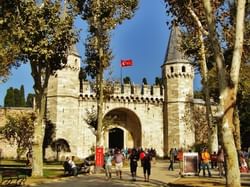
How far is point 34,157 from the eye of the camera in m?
20.9

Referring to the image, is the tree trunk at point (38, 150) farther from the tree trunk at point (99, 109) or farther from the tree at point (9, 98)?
the tree at point (9, 98)

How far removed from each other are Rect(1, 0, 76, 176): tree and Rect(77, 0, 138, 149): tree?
4143mm

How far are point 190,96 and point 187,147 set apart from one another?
17.5 feet

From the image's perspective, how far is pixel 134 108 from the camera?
153ft

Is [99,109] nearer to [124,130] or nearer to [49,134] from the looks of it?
[49,134]

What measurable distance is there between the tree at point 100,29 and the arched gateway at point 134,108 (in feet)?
50.3

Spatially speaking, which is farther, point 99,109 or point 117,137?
point 117,137

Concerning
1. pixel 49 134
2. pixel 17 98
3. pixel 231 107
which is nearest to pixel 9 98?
pixel 17 98

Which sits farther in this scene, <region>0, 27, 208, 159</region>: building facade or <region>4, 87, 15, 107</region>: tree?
<region>4, 87, 15, 107</region>: tree

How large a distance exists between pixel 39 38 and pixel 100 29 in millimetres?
6913

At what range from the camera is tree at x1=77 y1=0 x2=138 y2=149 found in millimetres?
25969

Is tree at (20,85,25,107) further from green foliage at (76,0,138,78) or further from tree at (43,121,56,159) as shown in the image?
green foliage at (76,0,138,78)

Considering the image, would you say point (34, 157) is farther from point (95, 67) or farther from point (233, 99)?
point (233, 99)

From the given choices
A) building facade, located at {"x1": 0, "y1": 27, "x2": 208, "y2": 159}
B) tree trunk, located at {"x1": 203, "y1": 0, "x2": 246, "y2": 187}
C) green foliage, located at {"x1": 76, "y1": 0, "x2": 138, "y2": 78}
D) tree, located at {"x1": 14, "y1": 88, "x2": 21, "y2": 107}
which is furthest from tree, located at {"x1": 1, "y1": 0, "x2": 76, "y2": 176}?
tree, located at {"x1": 14, "y1": 88, "x2": 21, "y2": 107}
